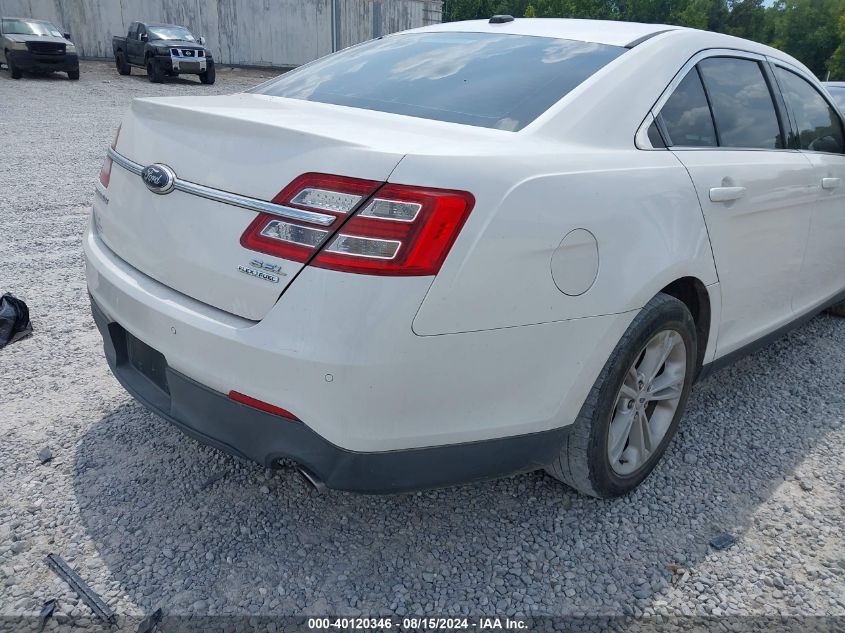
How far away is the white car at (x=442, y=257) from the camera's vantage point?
1.78 metres

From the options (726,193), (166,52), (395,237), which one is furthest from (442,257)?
(166,52)

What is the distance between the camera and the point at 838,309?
15.8 feet

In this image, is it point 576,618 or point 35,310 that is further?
point 35,310

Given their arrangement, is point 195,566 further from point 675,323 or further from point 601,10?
point 601,10

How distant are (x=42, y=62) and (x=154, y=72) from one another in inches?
115

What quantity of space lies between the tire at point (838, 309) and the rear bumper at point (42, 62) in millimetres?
20248

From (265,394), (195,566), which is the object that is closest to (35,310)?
(195,566)

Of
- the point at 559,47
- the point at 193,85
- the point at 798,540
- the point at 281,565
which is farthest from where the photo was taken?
the point at 193,85

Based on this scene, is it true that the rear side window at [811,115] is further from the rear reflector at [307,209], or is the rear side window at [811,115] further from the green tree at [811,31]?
the green tree at [811,31]

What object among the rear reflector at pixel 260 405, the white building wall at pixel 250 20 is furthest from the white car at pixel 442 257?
the white building wall at pixel 250 20

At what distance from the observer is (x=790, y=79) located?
353 cm

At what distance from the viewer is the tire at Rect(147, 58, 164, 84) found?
20.2 m

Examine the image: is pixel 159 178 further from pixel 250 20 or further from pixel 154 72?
pixel 250 20

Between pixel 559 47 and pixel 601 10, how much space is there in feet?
213
